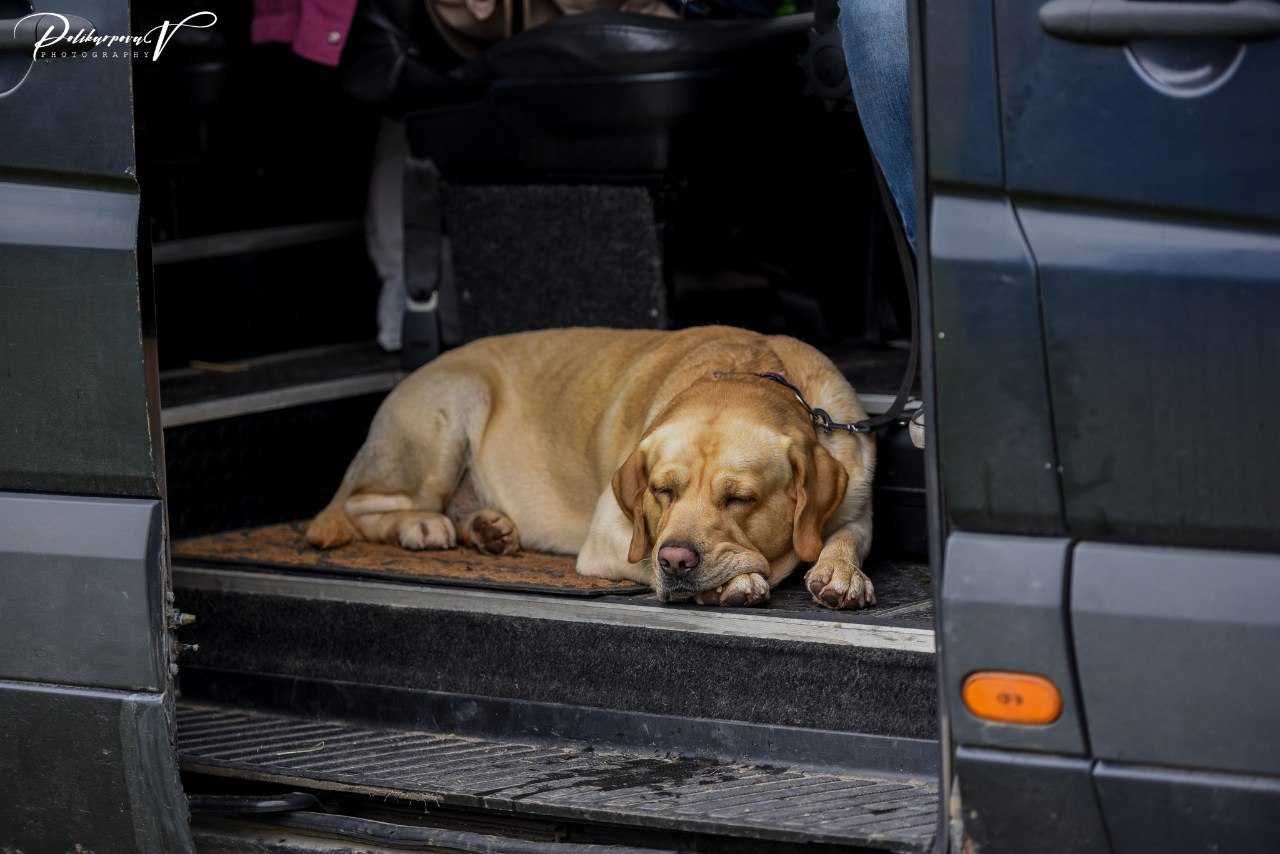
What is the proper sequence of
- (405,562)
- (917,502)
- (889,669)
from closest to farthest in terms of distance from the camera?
(889,669)
(917,502)
(405,562)

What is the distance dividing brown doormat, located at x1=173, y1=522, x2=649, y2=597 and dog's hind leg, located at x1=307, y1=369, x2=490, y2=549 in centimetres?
10

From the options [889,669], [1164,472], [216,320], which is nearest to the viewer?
[1164,472]

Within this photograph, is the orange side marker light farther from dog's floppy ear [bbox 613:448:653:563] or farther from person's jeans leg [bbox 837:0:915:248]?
dog's floppy ear [bbox 613:448:653:563]

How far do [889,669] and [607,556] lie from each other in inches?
41.7

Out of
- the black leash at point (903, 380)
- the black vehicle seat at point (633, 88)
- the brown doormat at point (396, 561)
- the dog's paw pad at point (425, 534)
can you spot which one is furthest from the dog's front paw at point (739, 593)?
the black vehicle seat at point (633, 88)

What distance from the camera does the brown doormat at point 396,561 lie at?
370 cm

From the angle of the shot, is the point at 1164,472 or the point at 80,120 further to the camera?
the point at 80,120

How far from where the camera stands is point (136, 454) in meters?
2.82

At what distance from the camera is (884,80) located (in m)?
3.15

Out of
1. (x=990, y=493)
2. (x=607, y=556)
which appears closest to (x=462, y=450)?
(x=607, y=556)

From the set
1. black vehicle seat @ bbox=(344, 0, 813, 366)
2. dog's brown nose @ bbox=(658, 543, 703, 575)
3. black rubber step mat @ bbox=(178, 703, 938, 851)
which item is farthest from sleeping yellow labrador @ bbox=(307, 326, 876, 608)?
black rubber step mat @ bbox=(178, 703, 938, 851)

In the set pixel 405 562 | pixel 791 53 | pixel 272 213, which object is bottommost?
pixel 405 562

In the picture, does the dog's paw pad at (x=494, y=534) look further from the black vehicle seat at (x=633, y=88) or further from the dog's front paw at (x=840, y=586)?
the dog's front paw at (x=840, y=586)

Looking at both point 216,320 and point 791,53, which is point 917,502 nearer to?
point 791,53
